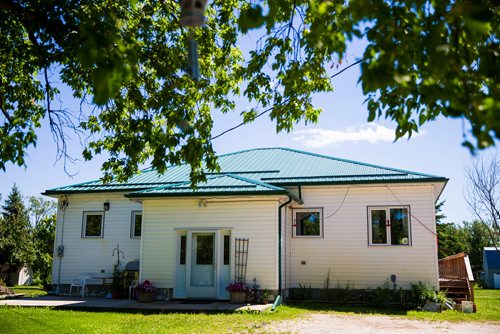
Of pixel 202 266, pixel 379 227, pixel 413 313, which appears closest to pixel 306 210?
pixel 379 227

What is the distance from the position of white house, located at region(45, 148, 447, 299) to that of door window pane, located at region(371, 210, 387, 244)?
0.11 feet

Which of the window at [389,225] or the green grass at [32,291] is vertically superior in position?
the window at [389,225]

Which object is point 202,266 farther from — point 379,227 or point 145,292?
point 379,227

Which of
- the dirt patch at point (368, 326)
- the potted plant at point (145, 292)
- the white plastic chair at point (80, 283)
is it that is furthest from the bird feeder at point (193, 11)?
the white plastic chair at point (80, 283)

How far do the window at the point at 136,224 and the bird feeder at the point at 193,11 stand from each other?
1276 cm

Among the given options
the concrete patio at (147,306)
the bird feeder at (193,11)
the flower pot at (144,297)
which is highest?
the bird feeder at (193,11)

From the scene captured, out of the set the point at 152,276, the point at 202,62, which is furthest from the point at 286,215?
the point at 202,62

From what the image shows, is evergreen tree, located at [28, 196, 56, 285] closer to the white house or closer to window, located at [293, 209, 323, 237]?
the white house

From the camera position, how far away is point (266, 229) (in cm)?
1356

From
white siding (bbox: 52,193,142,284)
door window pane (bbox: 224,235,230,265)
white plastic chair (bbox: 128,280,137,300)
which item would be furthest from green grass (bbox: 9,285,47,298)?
door window pane (bbox: 224,235,230,265)

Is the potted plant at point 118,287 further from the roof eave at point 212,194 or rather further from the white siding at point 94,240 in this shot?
the roof eave at point 212,194

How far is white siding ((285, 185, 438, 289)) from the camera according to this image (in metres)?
14.5

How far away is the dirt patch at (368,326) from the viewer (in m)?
9.34

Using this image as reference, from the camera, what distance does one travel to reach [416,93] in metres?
4.80
